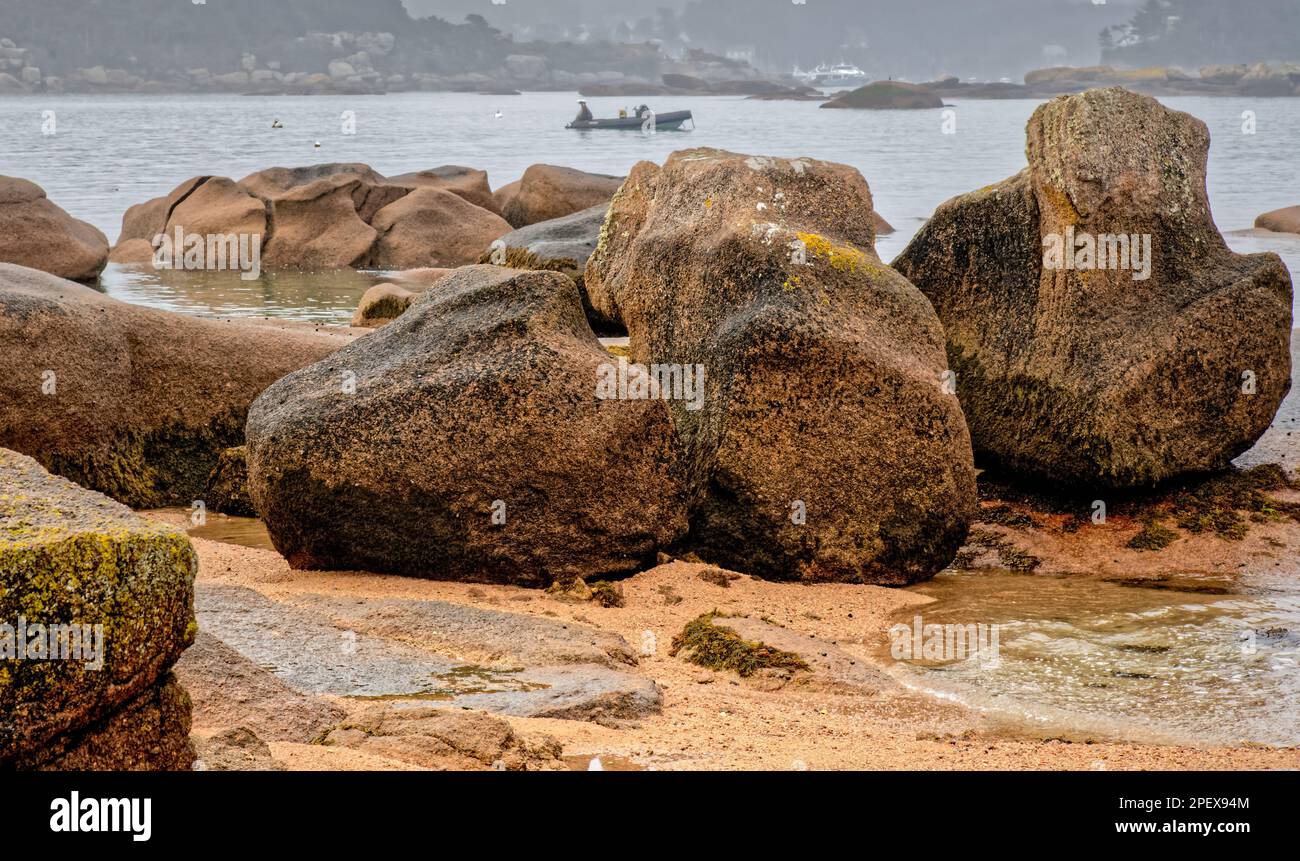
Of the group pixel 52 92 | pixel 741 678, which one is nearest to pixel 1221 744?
pixel 741 678

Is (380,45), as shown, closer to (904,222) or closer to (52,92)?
(52,92)

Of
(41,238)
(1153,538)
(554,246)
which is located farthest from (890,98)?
(1153,538)

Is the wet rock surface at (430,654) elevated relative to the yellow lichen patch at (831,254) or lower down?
lower down

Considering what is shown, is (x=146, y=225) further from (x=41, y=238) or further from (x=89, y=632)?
(x=89, y=632)

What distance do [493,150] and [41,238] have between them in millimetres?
47910

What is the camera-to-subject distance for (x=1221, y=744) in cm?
556

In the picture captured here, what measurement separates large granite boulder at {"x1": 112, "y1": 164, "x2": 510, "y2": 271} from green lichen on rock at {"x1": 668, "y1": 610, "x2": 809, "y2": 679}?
1887 centimetres

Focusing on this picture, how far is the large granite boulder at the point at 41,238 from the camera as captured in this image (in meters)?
21.2

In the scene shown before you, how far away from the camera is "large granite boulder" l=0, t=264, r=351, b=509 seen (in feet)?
29.4

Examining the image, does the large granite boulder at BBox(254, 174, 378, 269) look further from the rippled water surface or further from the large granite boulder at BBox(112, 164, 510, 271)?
the rippled water surface

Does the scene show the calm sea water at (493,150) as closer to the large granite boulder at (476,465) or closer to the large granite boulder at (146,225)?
the large granite boulder at (146,225)

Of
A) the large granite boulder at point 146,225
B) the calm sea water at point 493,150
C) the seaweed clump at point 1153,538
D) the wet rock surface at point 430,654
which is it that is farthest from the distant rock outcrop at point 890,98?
the wet rock surface at point 430,654

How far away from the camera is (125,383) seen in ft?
31.2

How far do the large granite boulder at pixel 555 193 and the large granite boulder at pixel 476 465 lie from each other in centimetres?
1825
